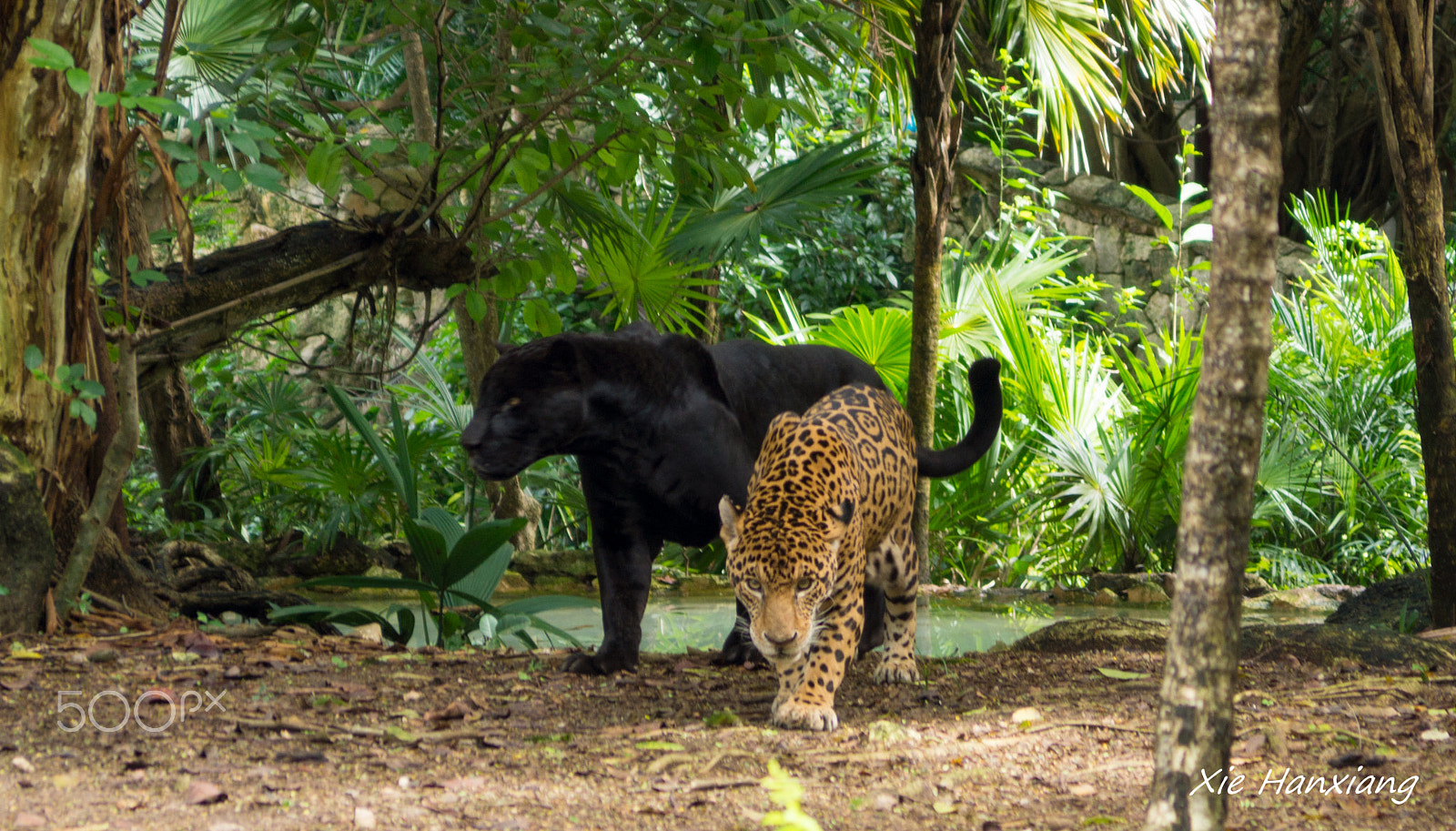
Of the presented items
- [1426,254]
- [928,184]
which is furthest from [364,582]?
[1426,254]

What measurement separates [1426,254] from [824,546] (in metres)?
2.41

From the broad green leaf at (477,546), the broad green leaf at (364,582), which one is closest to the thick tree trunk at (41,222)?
the broad green leaf at (364,582)

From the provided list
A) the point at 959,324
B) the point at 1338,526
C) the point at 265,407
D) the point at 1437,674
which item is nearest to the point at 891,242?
the point at 959,324

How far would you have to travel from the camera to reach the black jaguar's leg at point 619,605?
12.6 ft

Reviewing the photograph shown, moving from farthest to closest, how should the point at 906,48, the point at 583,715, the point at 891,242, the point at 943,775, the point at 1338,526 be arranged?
the point at 891,242 < the point at 1338,526 < the point at 906,48 < the point at 583,715 < the point at 943,775

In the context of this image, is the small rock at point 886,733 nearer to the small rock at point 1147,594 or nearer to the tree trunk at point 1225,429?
the tree trunk at point 1225,429

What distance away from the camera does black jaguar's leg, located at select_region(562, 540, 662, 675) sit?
3840 mm

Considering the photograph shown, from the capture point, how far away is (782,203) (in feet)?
22.6

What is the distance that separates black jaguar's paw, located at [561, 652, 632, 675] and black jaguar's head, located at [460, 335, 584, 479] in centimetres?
66

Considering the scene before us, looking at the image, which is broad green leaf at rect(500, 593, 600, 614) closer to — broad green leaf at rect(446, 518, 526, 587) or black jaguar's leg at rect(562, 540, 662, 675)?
broad green leaf at rect(446, 518, 526, 587)

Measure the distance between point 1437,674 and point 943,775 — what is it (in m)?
1.85

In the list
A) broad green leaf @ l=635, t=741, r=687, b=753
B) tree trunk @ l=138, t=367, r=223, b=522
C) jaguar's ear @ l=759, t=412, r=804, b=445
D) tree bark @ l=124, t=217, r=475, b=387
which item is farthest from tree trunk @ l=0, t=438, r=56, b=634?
tree trunk @ l=138, t=367, r=223, b=522

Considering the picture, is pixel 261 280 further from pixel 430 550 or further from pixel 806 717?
pixel 806 717

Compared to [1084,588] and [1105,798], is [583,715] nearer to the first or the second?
[1105,798]
